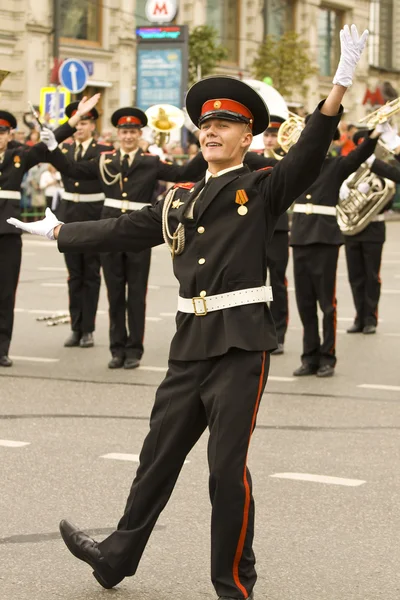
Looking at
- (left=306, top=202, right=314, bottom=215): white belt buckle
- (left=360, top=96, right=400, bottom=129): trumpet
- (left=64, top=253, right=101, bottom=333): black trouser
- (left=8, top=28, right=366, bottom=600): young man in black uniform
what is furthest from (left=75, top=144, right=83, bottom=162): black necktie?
(left=8, top=28, right=366, bottom=600): young man in black uniform

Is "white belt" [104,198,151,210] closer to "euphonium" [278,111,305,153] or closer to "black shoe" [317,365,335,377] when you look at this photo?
"euphonium" [278,111,305,153]

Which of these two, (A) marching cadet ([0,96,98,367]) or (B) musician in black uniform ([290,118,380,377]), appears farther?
(A) marching cadet ([0,96,98,367])

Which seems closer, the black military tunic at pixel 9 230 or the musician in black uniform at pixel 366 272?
the black military tunic at pixel 9 230

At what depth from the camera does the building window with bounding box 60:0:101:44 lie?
1448 inches

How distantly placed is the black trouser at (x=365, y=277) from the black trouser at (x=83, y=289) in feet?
9.06

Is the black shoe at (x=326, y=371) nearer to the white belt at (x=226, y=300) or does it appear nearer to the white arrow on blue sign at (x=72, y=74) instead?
the white belt at (x=226, y=300)

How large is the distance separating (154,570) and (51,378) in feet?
16.8

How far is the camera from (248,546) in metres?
4.91

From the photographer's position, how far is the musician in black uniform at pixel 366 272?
1352 centimetres

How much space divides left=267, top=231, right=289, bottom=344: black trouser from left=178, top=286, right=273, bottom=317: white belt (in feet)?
23.8

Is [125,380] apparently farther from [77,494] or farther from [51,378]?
[77,494]

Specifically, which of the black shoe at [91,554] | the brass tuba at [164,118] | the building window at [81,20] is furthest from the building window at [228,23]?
the black shoe at [91,554]

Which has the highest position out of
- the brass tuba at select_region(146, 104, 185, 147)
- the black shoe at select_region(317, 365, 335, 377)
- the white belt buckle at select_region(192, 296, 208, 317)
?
the brass tuba at select_region(146, 104, 185, 147)

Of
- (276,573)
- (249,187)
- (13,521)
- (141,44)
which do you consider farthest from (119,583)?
(141,44)
